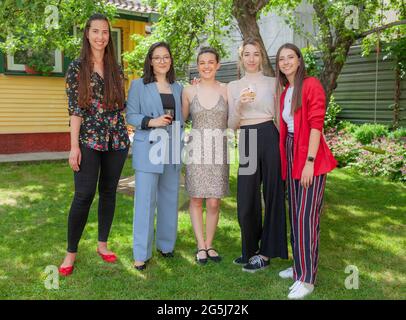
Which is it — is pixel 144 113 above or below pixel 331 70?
below

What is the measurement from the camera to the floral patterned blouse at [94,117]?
11.9 ft

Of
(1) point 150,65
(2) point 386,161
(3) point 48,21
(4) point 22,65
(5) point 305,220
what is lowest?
(2) point 386,161

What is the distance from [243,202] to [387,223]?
8.18 feet

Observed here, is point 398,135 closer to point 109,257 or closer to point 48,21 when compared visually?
point 48,21

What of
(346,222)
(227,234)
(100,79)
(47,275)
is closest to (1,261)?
(47,275)

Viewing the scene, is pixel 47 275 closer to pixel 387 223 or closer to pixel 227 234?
pixel 227 234

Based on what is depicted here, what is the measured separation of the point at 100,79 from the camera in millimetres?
3727

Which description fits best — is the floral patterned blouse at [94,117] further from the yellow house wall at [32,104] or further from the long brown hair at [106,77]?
the yellow house wall at [32,104]

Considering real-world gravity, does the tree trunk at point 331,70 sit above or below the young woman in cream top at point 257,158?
above

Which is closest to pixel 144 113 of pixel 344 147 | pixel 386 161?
pixel 386 161

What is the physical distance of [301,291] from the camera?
3.48 metres

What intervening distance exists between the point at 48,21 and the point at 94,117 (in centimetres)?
267

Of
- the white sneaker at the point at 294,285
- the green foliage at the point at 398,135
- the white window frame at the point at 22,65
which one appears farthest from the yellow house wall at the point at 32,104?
the white sneaker at the point at 294,285

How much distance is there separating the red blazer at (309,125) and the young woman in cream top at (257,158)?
325 millimetres
